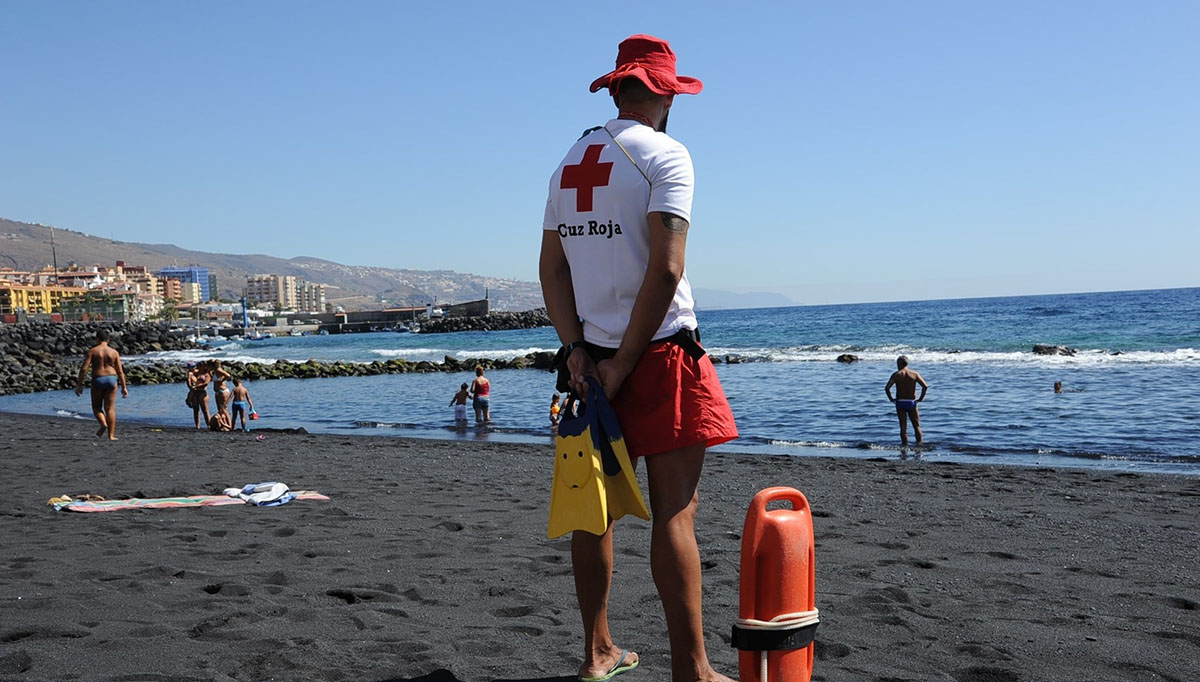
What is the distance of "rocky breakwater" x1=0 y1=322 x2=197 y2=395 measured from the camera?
1336 inches

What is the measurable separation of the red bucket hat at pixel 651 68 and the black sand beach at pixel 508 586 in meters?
1.94

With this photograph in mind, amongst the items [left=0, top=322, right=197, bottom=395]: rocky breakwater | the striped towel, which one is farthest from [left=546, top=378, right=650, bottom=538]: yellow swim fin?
[left=0, top=322, right=197, bottom=395]: rocky breakwater

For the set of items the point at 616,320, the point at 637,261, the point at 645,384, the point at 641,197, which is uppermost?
the point at 641,197

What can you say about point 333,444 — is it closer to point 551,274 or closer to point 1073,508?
point 1073,508

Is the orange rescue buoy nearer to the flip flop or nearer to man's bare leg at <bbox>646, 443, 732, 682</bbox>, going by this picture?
man's bare leg at <bbox>646, 443, 732, 682</bbox>

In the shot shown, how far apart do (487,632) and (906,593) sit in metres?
1.90

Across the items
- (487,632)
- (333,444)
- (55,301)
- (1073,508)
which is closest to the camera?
(487,632)

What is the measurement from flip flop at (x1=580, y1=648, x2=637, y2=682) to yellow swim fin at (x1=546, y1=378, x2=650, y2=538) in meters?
0.51

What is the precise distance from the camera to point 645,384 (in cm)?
287

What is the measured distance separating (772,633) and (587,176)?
143 centimetres

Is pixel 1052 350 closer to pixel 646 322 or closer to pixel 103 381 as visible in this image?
pixel 103 381

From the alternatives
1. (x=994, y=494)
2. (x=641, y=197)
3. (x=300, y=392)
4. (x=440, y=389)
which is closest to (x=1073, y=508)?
(x=994, y=494)

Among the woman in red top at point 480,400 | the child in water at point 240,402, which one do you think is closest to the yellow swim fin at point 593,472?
the child in water at point 240,402

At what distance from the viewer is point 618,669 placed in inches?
123
